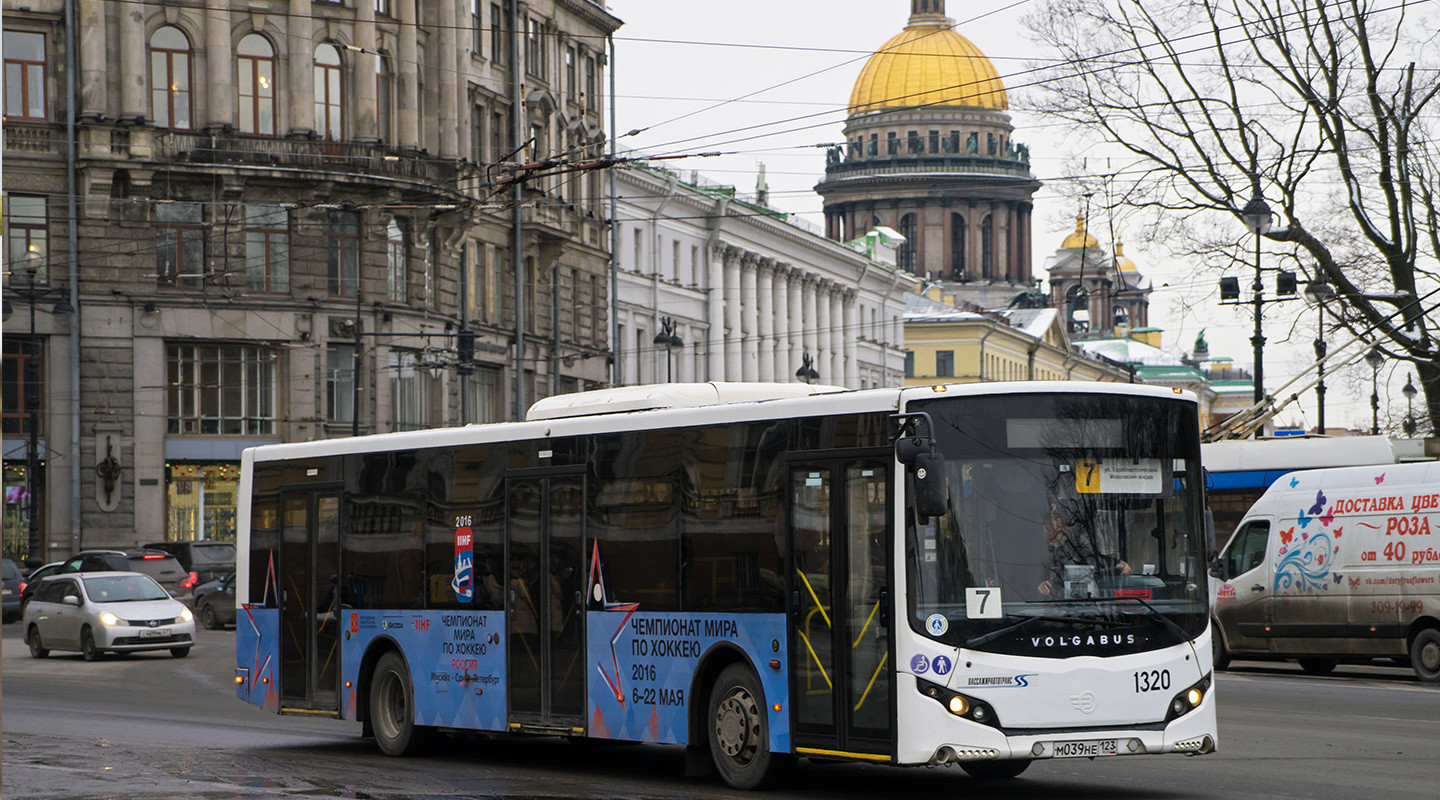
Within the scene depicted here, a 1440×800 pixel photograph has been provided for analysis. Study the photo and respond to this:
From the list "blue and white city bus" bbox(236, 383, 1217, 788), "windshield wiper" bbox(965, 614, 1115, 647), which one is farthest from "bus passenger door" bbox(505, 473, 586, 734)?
"windshield wiper" bbox(965, 614, 1115, 647)

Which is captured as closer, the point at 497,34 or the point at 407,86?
the point at 407,86

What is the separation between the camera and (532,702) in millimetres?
12891

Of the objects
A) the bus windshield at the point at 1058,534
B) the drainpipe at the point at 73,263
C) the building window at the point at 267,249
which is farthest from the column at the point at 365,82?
the bus windshield at the point at 1058,534

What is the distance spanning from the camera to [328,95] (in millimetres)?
47906

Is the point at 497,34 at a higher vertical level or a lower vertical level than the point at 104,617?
higher

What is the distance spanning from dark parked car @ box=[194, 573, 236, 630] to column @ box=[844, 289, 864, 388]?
202 feet

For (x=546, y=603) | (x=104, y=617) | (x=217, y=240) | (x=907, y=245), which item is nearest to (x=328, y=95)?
→ (x=217, y=240)

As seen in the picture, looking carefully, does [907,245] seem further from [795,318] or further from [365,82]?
[365,82]

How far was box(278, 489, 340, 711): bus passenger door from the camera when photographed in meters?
15.0

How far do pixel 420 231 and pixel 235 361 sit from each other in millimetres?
5717

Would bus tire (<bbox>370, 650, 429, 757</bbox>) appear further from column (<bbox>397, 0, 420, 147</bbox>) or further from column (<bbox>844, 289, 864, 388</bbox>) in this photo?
column (<bbox>844, 289, 864, 388</bbox>)

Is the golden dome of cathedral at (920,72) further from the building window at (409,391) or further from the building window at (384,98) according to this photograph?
the building window at (409,391)

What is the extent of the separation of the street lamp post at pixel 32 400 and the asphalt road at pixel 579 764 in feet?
84.3

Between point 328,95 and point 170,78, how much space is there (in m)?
3.88
